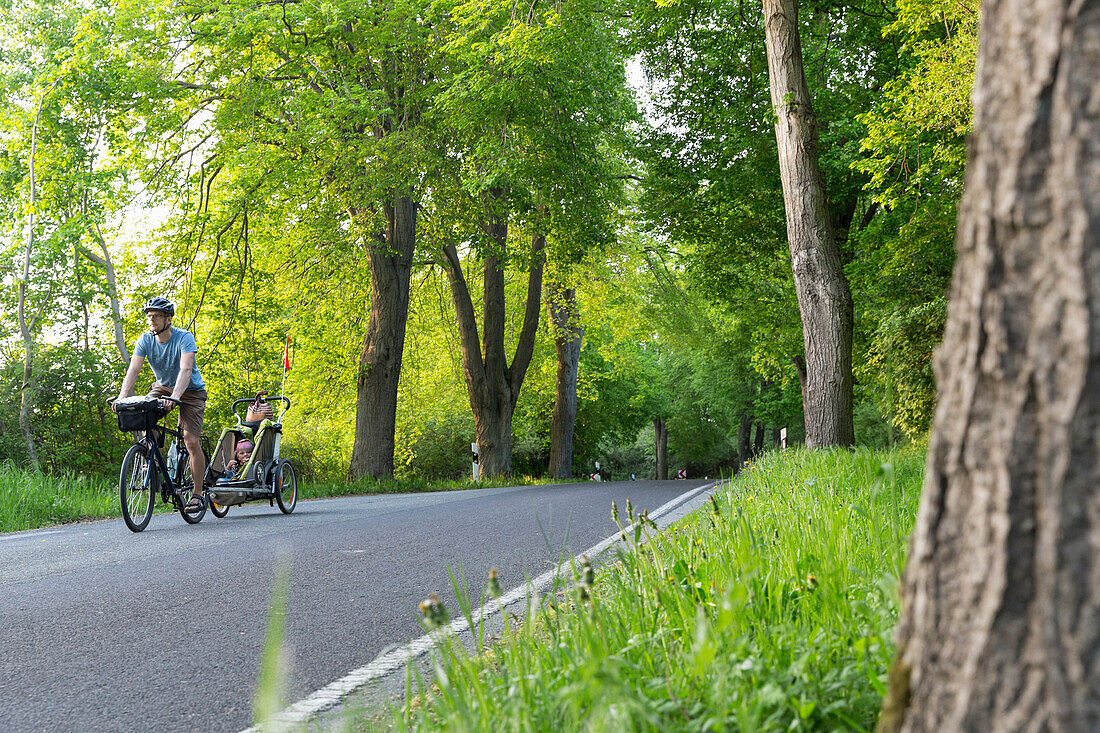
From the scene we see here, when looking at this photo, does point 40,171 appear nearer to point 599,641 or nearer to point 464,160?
point 464,160

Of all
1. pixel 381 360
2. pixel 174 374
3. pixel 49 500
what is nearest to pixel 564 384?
pixel 381 360

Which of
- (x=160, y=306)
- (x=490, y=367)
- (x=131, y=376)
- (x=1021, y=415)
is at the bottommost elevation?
(x=1021, y=415)

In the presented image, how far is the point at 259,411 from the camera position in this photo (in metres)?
10.7

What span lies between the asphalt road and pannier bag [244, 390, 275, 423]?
177 cm

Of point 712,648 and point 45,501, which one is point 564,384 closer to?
point 45,501

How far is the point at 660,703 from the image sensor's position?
2043 mm

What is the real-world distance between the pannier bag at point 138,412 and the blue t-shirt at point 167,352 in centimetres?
39

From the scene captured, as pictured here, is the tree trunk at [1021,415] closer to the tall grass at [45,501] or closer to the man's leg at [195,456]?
the man's leg at [195,456]

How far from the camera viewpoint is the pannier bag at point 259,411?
10688mm

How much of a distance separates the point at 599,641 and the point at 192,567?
14.3 ft

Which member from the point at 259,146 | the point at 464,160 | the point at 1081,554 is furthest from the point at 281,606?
the point at 464,160

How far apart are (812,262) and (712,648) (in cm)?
1004

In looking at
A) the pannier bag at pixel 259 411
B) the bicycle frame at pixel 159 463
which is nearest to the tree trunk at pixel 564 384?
the pannier bag at pixel 259 411

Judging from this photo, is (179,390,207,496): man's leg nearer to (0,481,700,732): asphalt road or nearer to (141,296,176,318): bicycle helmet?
(0,481,700,732): asphalt road
